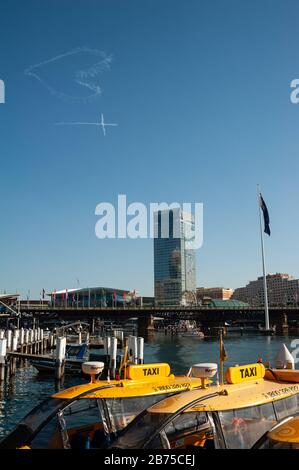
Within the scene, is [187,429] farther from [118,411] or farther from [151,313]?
[151,313]

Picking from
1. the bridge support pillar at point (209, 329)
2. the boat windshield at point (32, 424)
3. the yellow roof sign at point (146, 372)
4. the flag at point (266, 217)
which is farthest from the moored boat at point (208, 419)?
the bridge support pillar at point (209, 329)

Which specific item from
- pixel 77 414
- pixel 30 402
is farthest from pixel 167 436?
pixel 30 402

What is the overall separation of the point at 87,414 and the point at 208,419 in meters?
4.11

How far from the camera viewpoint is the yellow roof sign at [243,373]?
43.5ft

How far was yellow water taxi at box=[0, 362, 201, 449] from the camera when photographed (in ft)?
38.9

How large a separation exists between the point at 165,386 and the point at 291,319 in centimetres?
16296

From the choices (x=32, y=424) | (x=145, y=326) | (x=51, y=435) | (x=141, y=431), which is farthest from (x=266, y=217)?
(x=141, y=431)

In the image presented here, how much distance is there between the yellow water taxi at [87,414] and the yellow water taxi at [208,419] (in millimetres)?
2214

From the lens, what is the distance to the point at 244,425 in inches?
438

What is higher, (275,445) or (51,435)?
(275,445)

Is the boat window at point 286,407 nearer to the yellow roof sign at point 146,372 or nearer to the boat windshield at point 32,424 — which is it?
the yellow roof sign at point 146,372

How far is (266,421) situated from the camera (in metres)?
11.8

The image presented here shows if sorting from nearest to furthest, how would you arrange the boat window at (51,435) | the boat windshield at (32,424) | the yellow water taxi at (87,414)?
the boat windshield at (32,424), the boat window at (51,435), the yellow water taxi at (87,414)
